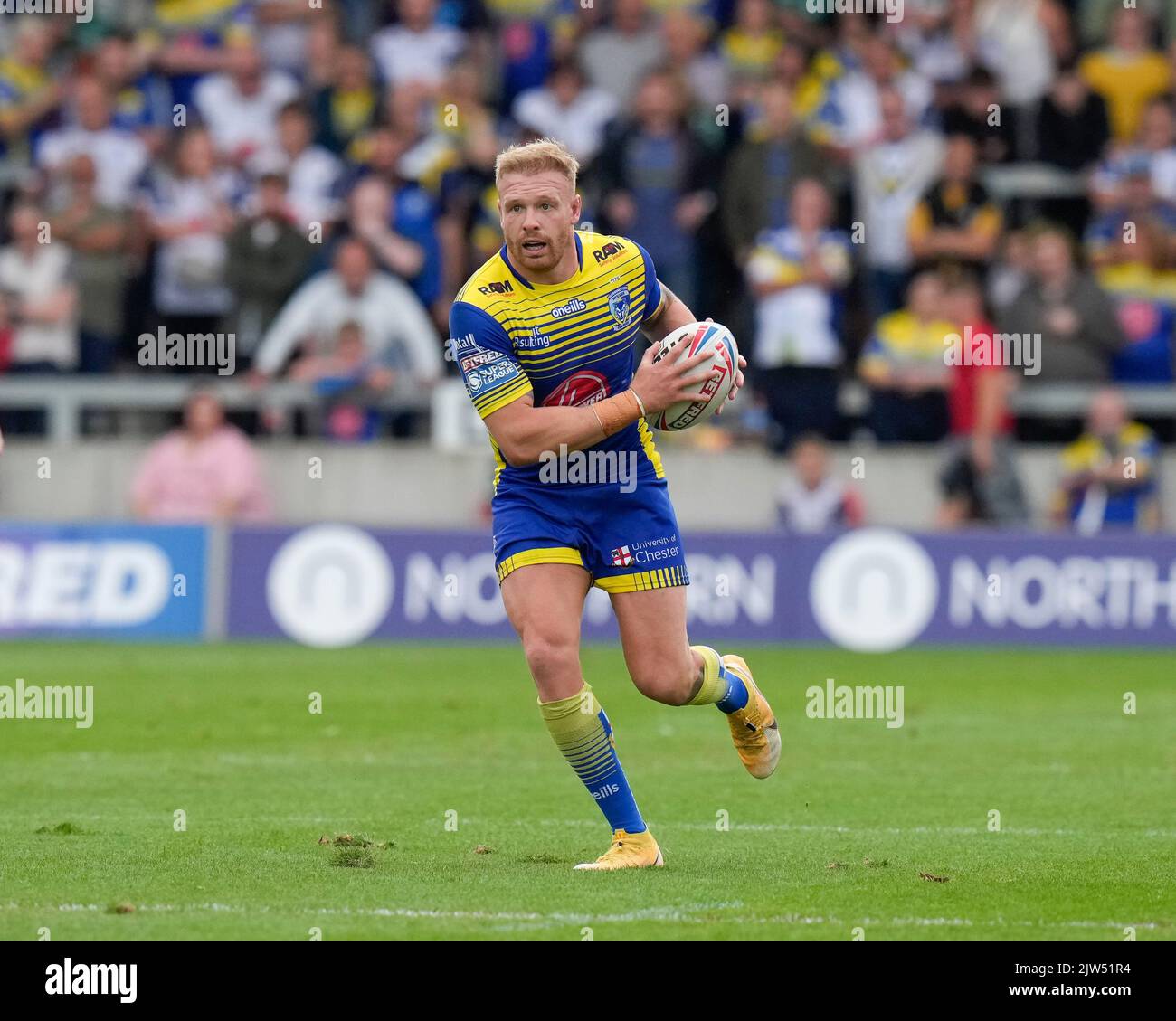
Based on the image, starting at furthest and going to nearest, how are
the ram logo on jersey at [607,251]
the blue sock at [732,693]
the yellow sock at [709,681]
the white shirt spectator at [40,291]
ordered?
the white shirt spectator at [40,291] < the blue sock at [732,693] < the yellow sock at [709,681] < the ram logo on jersey at [607,251]

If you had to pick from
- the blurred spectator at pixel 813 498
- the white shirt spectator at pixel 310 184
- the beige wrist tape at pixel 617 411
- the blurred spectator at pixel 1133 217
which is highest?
the white shirt spectator at pixel 310 184

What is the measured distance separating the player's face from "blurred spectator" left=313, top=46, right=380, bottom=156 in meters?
12.5

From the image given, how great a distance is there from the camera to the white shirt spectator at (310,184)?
20.0 meters

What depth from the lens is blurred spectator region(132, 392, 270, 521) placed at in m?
19.3

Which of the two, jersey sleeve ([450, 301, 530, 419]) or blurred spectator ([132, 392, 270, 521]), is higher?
blurred spectator ([132, 392, 270, 521])

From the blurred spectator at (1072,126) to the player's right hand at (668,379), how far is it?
13636mm

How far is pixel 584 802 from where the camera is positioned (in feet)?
35.6

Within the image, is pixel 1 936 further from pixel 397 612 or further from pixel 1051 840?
pixel 397 612

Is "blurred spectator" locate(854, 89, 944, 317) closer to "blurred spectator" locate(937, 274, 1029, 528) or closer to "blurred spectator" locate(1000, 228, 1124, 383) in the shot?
"blurred spectator" locate(937, 274, 1029, 528)

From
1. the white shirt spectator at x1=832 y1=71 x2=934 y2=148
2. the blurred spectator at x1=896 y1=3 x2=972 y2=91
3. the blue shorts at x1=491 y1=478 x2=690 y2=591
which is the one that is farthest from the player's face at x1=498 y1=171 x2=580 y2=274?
the blurred spectator at x1=896 y1=3 x2=972 y2=91

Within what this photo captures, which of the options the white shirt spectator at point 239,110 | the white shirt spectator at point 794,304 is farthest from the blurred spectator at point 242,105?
the white shirt spectator at point 794,304

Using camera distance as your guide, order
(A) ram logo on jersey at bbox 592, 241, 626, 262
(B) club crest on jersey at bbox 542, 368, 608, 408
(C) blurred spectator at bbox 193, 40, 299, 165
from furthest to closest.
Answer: (C) blurred spectator at bbox 193, 40, 299, 165, (A) ram logo on jersey at bbox 592, 241, 626, 262, (B) club crest on jersey at bbox 542, 368, 608, 408

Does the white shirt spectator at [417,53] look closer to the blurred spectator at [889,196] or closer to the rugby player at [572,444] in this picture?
the blurred spectator at [889,196]

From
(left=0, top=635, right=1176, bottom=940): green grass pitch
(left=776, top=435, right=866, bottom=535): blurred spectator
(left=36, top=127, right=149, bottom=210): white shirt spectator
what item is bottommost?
(left=0, top=635, right=1176, bottom=940): green grass pitch
